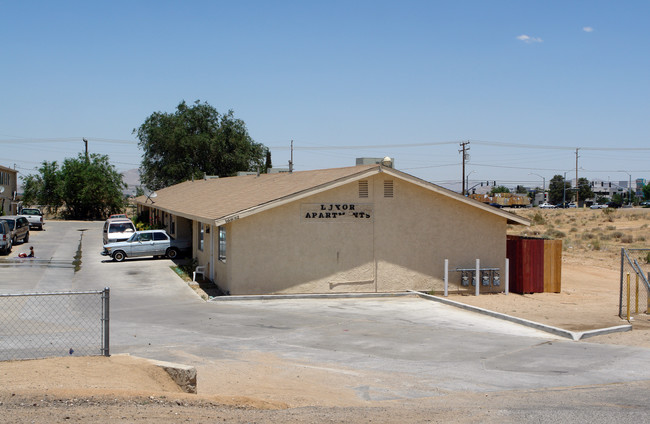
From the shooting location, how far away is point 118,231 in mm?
36156

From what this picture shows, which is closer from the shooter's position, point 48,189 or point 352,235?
point 352,235

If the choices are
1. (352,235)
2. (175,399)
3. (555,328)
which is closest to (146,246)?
(352,235)

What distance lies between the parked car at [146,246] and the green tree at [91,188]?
40.5m

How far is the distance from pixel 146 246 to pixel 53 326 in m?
16.4

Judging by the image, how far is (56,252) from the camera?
3503 cm

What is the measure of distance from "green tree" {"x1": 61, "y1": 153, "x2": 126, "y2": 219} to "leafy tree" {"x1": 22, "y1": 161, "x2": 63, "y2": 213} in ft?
2.54

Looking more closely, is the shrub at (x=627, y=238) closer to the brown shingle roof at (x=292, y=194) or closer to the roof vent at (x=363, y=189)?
the brown shingle roof at (x=292, y=194)

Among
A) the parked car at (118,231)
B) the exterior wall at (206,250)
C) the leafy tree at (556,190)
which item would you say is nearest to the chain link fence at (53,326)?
the exterior wall at (206,250)

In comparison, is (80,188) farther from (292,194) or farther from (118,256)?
(292,194)

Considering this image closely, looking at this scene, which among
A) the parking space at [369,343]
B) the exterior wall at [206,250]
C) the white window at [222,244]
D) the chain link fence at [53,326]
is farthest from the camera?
the exterior wall at [206,250]

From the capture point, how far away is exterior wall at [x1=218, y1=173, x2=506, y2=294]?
2081 centimetres

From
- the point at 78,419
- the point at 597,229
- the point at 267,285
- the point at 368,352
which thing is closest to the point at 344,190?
the point at 267,285

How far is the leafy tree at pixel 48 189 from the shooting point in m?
70.8

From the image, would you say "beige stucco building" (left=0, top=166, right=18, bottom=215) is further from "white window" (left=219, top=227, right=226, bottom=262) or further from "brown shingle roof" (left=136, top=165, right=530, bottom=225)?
"white window" (left=219, top=227, right=226, bottom=262)
